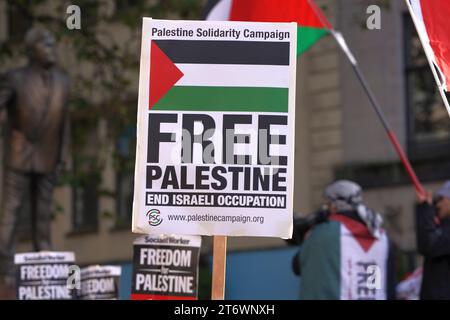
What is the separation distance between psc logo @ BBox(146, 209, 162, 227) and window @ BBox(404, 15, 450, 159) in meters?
13.2

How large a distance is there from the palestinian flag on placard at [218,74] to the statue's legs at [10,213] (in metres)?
5.54

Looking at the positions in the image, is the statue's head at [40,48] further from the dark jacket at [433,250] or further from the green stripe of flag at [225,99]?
the green stripe of flag at [225,99]

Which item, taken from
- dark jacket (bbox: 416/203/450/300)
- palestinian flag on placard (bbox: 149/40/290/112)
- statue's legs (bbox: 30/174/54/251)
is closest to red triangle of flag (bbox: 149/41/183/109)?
palestinian flag on placard (bbox: 149/40/290/112)

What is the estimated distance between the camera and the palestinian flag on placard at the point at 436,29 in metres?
7.28

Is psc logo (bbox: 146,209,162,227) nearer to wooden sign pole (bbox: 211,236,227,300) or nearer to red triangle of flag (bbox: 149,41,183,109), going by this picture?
wooden sign pole (bbox: 211,236,227,300)

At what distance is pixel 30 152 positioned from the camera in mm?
12492

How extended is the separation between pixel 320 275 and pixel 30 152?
361cm

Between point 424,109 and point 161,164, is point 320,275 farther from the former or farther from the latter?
point 424,109

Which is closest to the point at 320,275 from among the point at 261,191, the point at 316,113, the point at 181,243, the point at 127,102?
the point at 181,243

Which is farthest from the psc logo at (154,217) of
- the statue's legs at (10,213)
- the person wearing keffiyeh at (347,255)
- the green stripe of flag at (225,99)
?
the statue's legs at (10,213)

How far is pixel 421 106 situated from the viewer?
20.2 metres

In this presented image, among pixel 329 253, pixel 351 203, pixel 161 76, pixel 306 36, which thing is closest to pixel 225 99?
pixel 161 76

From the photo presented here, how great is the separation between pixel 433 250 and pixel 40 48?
4721mm

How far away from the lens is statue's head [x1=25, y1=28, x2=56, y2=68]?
12422mm
